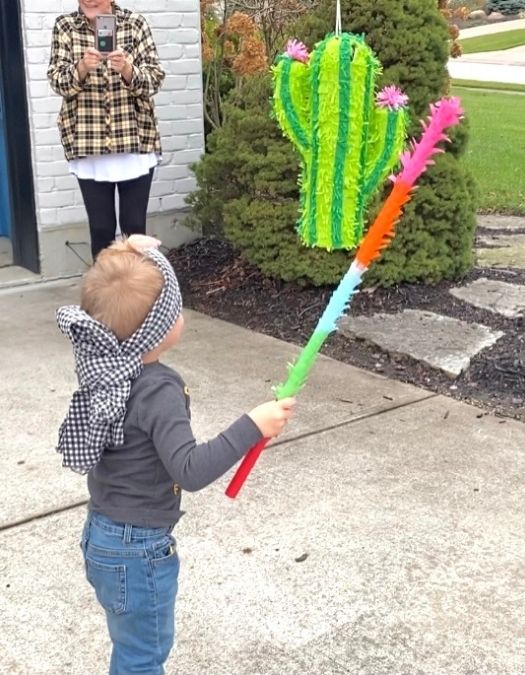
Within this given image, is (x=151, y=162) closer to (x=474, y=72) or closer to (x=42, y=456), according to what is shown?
(x=42, y=456)

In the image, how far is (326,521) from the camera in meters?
3.27

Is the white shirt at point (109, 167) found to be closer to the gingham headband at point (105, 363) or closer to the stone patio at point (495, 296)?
the stone patio at point (495, 296)

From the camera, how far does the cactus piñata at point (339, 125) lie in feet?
16.1

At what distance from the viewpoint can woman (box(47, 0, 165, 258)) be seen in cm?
504

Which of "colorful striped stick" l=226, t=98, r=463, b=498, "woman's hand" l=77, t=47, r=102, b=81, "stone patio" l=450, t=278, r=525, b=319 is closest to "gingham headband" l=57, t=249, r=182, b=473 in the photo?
"colorful striped stick" l=226, t=98, r=463, b=498

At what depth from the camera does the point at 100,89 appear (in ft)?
16.7

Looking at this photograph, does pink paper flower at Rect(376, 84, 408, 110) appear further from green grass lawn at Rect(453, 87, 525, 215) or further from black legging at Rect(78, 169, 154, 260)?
green grass lawn at Rect(453, 87, 525, 215)

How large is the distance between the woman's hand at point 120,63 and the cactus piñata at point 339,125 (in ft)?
2.51

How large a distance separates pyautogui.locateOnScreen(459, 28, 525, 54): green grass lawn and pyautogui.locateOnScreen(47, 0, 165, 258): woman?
114ft

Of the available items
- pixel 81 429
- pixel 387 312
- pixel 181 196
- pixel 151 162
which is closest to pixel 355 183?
pixel 387 312

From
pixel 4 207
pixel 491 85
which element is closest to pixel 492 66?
pixel 491 85

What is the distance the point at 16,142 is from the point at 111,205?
1.32 meters

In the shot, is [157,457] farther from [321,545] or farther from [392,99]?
[392,99]

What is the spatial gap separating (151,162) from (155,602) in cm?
353
